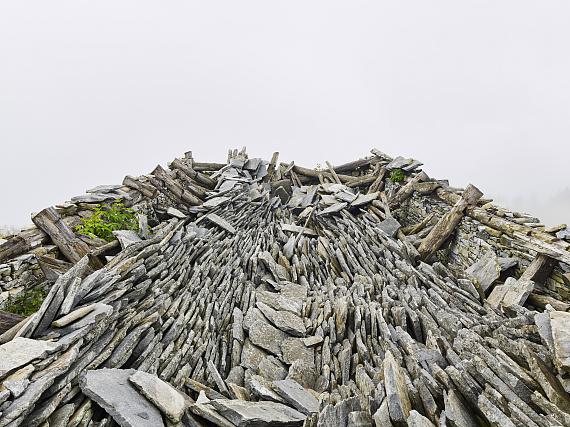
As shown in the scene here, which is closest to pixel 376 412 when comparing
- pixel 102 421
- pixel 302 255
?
pixel 102 421

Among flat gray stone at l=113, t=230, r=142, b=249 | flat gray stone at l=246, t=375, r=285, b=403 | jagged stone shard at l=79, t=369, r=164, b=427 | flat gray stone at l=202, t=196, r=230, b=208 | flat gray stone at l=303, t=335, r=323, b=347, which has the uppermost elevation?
flat gray stone at l=202, t=196, r=230, b=208

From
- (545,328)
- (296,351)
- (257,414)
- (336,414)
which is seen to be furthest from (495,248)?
(257,414)

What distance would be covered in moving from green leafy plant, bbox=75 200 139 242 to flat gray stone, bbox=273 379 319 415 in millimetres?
5494

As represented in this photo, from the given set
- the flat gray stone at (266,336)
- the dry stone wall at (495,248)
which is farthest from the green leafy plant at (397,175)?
the flat gray stone at (266,336)

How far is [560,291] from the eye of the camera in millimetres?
6367

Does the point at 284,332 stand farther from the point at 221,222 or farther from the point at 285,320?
the point at 221,222

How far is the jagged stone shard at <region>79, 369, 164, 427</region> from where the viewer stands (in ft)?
11.8

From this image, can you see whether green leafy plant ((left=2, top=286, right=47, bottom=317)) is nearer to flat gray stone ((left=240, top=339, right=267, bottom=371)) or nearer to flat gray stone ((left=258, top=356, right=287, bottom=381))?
flat gray stone ((left=240, top=339, right=267, bottom=371))

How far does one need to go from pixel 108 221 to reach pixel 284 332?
217 inches

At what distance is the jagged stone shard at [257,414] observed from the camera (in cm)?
384

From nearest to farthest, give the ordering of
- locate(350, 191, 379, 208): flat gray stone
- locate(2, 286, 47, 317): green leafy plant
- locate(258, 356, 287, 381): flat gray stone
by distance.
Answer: locate(2, 286, 47, 317): green leafy plant, locate(258, 356, 287, 381): flat gray stone, locate(350, 191, 379, 208): flat gray stone

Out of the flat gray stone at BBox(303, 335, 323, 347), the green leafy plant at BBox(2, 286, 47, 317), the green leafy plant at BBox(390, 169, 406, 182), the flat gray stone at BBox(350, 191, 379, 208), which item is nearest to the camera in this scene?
the green leafy plant at BBox(2, 286, 47, 317)

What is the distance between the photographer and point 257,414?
13.1 ft

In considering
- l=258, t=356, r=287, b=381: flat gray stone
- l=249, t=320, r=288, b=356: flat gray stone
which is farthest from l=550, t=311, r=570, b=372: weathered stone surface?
l=249, t=320, r=288, b=356: flat gray stone
